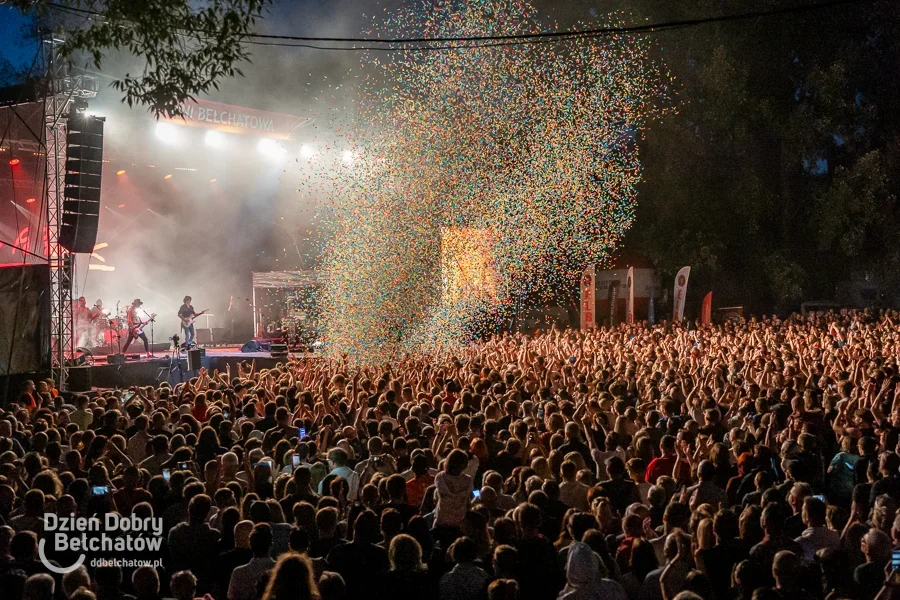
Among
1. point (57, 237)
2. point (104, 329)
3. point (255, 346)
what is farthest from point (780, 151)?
point (57, 237)

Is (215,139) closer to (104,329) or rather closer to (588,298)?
(104,329)

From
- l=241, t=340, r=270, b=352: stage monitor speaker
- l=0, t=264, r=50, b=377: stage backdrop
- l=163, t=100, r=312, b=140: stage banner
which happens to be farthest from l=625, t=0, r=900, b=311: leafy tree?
l=0, t=264, r=50, b=377: stage backdrop

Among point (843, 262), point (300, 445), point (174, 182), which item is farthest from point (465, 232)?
point (300, 445)

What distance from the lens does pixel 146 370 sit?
20422 mm

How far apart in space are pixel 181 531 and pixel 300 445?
2278 mm

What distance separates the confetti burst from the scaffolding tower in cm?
803

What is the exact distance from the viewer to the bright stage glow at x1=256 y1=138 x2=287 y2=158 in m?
28.0

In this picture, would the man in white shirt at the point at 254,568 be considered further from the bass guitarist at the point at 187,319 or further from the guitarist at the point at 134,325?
the bass guitarist at the point at 187,319

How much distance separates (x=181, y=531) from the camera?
5785 millimetres

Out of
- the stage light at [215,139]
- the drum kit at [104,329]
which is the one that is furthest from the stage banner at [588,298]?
the drum kit at [104,329]

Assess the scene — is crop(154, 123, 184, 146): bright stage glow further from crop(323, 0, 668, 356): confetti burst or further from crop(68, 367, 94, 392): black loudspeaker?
crop(68, 367, 94, 392): black loudspeaker

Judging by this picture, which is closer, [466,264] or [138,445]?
[138,445]

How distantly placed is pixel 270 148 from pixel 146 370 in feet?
33.8

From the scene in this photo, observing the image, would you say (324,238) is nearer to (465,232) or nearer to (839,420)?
(465,232)
